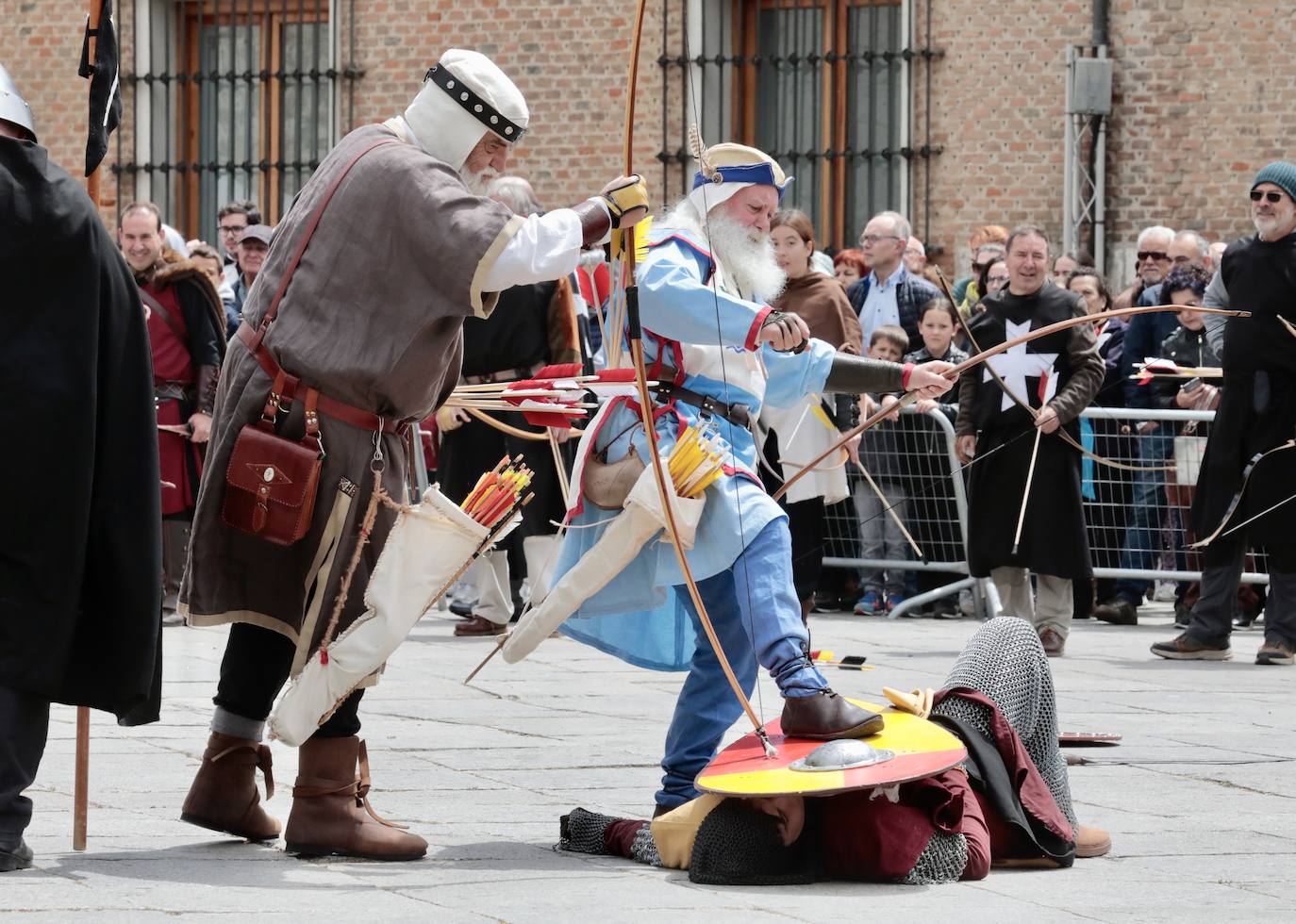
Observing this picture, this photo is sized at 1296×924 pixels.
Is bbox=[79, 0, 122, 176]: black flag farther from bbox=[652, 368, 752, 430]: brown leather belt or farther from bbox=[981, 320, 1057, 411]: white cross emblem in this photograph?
bbox=[981, 320, 1057, 411]: white cross emblem

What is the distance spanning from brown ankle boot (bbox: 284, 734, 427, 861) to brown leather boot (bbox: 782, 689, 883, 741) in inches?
35.5

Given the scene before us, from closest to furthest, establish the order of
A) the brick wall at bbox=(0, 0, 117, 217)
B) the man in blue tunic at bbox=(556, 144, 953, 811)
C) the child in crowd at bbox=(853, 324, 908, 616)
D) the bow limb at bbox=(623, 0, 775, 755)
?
the bow limb at bbox=(623, 0, 775, 755), the man in blue tunic at bbox=(556, 144, 953, 811), the child in crowd at bbox=(853, 324, 908, 616), the brick wall at bbox=(0, 0, 117, 217)

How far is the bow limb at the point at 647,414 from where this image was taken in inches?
196

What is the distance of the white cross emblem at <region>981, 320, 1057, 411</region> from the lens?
32.8ft

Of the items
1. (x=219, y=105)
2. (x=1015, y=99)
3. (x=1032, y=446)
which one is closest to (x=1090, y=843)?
(x=1032, y=446)

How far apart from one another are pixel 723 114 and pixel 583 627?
1151 centimetres

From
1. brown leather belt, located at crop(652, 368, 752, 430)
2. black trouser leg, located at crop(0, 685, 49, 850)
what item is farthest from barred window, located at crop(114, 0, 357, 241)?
black trouser leg, located at crop(0, 685, 49, 850)

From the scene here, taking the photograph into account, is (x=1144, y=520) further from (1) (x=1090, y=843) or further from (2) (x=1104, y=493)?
(1) (x=1090, y=843)

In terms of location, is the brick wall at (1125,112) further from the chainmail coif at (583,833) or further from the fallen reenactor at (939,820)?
the chainmail coif at (583,833)

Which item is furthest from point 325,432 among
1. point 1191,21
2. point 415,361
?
point 1191,21

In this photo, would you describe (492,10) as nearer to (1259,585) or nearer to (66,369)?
(1259,585)

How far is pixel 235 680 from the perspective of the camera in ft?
17.1

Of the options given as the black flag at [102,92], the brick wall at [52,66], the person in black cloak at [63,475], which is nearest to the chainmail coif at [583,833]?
the person in black cloak at [63,475]

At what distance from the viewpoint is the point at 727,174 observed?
223 inches
